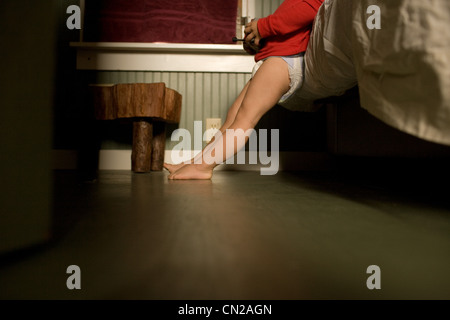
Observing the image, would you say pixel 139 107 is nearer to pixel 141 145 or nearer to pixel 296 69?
pixel 141 145

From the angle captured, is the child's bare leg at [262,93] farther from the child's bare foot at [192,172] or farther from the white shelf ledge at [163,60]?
the white shelf ledge at [163,60]

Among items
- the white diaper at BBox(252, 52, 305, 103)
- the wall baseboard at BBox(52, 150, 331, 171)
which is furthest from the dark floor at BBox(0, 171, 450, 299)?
the wall baseboard at BBox(52, 150, 331, 171)

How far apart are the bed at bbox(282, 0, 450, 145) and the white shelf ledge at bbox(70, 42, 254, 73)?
1124mm

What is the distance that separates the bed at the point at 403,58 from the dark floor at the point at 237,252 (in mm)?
195

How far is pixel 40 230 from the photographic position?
39cm

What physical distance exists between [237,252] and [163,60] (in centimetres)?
165

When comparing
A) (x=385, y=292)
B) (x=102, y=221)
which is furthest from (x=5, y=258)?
(x=385, y=292)

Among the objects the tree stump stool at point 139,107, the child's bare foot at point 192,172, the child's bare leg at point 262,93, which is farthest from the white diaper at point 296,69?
the tree stump stool at point 139,107

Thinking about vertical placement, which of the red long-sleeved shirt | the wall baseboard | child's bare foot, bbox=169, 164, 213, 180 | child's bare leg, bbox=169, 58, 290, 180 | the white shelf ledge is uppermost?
the white shelf ledge

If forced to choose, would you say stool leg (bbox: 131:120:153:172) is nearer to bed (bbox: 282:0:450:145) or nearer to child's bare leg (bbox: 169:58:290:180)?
child's bare leg (bbox: 169:58:290:180)

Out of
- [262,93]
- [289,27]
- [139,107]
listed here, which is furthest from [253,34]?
[139,107]

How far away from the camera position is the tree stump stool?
1484mm

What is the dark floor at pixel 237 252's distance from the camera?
292mm
